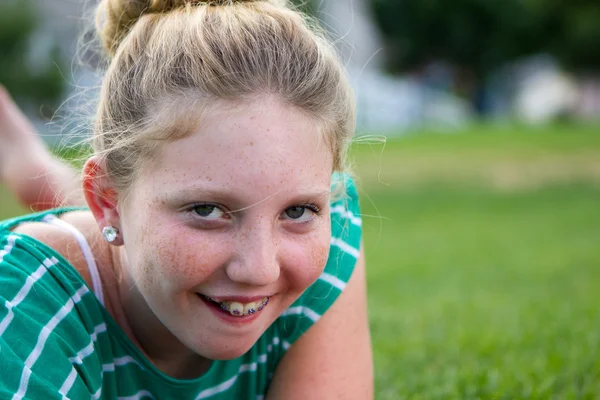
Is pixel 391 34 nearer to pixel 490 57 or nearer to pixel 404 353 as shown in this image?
pixel 490 57

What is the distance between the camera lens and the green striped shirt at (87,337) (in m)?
1.84

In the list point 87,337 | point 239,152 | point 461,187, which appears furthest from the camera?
point 461,187

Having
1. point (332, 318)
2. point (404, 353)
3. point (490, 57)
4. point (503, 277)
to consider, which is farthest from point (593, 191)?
point (490, 57)

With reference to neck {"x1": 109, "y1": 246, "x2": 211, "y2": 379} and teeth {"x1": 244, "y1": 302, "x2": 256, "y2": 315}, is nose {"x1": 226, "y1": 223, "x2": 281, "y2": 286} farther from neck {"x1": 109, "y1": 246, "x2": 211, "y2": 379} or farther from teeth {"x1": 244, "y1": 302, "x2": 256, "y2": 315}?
neck {"x1": 109, "y1": 246, "x2": 211, "y2": 379}

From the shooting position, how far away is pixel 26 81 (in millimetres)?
23516

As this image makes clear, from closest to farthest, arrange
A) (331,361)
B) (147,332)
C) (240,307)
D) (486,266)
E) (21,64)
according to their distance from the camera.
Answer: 1. (240,307)
2. (147,332)
3. (331,361)
4. (486,266)
5. (21,64)

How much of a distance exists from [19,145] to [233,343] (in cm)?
260

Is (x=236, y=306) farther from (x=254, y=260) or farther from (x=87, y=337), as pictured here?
(x=87, y=337)

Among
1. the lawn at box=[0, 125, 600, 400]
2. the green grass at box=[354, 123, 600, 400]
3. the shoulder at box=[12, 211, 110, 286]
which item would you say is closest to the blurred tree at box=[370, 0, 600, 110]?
the lawn at box=[0, 125, 600, 400]

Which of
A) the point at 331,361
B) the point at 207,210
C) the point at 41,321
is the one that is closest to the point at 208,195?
the point at 207,210

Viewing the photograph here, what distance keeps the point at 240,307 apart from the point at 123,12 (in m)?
1.05

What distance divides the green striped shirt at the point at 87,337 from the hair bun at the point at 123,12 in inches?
22.9

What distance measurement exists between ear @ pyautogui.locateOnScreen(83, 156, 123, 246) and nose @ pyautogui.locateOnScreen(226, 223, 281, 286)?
1.35 feet

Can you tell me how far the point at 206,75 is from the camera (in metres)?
1.83
